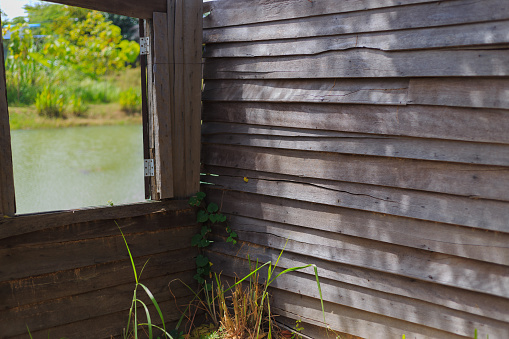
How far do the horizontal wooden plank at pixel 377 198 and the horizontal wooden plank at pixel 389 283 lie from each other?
40 centimetres

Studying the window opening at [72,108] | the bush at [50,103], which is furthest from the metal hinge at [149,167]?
the bush at [50,103]

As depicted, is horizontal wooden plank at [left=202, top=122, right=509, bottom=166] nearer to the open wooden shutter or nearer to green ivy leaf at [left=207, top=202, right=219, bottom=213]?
the open wooden shutter

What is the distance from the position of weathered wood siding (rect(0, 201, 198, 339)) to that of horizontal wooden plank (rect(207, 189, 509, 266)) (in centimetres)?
43

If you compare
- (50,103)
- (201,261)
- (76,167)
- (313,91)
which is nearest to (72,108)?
(50,103)

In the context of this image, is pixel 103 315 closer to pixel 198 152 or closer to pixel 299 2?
pixel 198 152

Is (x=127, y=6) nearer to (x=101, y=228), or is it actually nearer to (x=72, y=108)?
(x=101, y=228)

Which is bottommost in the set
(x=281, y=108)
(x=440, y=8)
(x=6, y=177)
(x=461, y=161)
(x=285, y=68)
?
(x=6, y=177)

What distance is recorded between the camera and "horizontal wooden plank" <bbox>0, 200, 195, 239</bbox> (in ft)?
8.40

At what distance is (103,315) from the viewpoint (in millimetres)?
3002

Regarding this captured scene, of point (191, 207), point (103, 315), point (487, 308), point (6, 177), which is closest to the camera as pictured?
point (487, 308)

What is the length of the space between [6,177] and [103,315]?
120cm

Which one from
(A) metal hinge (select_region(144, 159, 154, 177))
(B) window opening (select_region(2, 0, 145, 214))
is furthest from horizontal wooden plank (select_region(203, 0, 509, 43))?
(B) window opening (select_region(2, 0, 145, 214))

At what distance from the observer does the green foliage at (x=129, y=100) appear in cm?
517

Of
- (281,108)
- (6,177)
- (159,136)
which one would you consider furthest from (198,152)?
(6,177)
